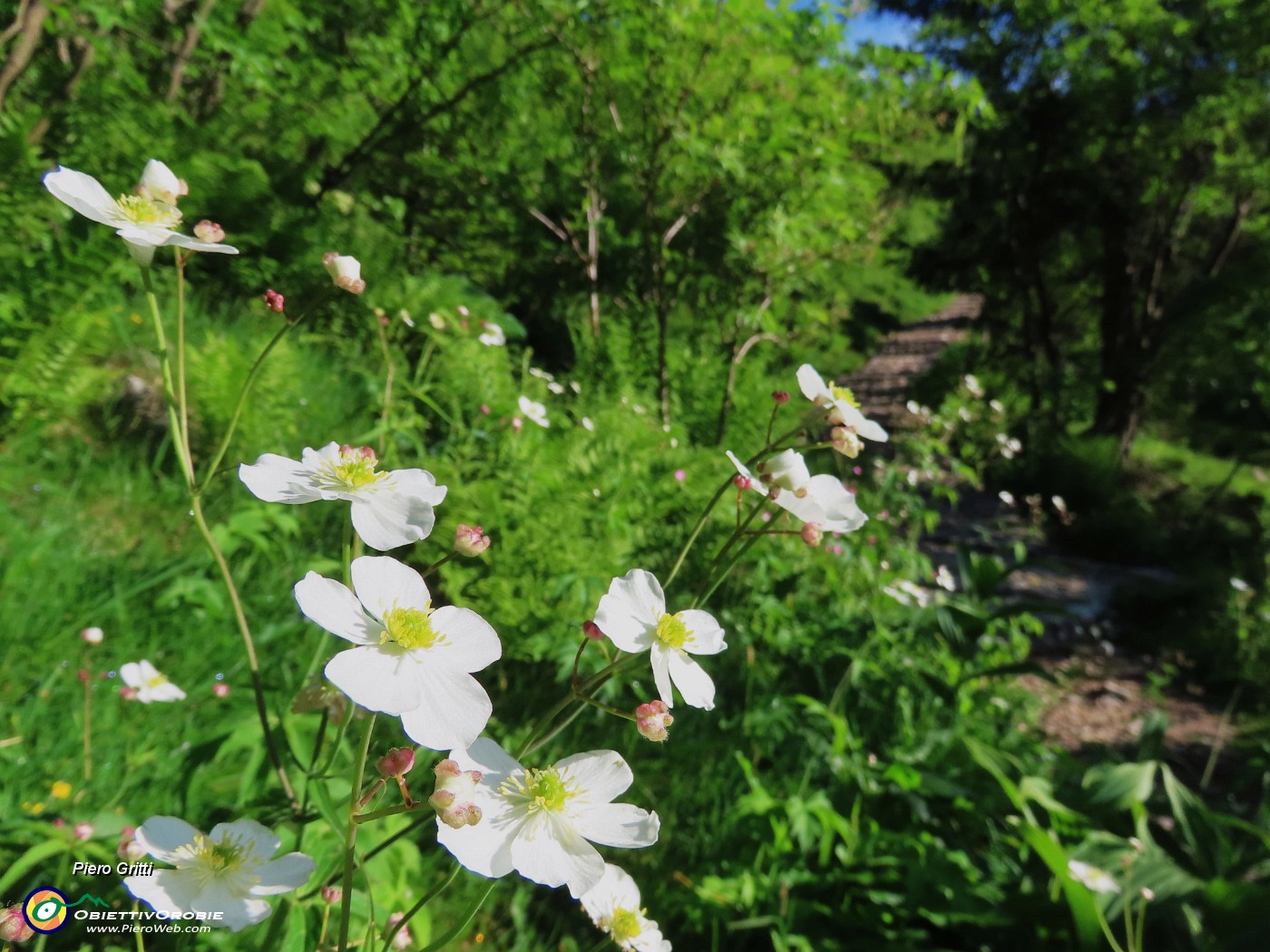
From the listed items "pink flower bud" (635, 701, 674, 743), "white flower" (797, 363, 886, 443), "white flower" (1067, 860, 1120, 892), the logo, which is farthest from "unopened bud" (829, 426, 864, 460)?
"white flower" (1067, 860, 1120, 892)

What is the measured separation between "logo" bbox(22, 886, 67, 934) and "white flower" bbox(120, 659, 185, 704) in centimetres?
65

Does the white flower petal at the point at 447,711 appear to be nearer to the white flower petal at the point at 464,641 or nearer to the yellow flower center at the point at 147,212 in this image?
the white flower petal at the point at 464,641

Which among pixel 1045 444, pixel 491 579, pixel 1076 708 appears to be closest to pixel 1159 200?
pixel 1045 444

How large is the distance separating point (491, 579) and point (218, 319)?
7.35 feet

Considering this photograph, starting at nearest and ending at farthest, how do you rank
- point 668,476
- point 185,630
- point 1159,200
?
point 185,630
point 668,476
point 1159,200

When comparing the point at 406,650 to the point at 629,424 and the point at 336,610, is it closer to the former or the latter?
the point at 336,610

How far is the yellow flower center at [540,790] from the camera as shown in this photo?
52 cm

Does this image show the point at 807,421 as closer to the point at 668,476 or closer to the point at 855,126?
the point at 668,476

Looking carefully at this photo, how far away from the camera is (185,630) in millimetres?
1653

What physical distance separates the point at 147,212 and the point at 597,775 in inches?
23.8

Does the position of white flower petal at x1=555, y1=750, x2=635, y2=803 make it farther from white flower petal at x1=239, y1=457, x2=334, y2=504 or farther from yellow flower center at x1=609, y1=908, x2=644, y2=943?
white flower petal at x1=239, y1=457, x2=334, y2=504

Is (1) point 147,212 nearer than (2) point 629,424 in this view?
Yes

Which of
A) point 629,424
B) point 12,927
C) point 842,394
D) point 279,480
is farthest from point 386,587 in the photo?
point 629,424

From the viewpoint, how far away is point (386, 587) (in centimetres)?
52
